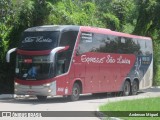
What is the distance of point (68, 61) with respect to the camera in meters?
22.2

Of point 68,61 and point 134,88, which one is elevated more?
point 68,61

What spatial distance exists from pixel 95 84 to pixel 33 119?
10.6 metres

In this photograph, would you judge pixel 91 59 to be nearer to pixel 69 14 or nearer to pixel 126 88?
pixel 126 88

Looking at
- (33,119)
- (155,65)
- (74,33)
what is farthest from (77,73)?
(155,65)

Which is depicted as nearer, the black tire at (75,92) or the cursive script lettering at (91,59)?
the black tire at (75,92)

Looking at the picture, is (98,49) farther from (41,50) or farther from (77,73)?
(41,50)

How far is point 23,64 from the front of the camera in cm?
2228

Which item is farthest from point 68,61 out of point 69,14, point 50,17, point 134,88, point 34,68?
point 69,14

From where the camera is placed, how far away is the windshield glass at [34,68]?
21531 millimetres

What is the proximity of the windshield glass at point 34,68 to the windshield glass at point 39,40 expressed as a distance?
511 mm

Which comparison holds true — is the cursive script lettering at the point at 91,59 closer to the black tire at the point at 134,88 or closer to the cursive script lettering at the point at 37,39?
the cursive script lettering at the point at 37,39

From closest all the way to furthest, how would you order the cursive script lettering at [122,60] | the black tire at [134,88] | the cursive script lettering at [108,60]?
the cursive script lettering at [108,60]
the cursive script lettering at [122,60]
the black tire at [134,88]

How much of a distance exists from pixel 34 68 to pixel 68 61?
67.4 inches

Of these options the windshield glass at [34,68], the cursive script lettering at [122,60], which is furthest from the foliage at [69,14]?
the windshield glass at [34,68]
